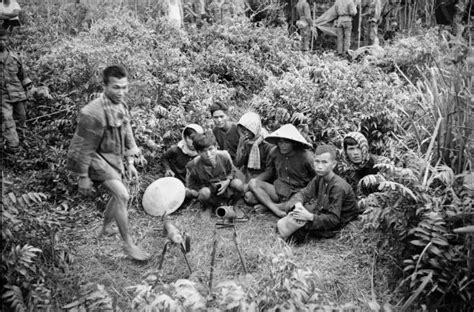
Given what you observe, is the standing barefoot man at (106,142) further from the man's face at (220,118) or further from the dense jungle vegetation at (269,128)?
the man's face at (220,118)

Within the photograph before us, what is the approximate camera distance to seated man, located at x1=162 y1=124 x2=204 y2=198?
596 cm

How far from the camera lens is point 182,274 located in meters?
4.34

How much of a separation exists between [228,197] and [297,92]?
6.50 ft

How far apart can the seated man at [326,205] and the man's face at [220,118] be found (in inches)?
60.6

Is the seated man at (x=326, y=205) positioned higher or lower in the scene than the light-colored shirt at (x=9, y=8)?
lower

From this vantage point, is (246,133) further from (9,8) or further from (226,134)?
(9,8)

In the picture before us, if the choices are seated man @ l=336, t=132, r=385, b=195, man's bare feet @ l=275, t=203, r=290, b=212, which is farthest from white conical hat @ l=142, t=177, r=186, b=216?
seated man @ l=336, t=132, r=385, b=195

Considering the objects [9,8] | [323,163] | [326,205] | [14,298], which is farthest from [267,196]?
[9,8]

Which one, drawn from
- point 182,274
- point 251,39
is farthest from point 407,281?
point 251,39

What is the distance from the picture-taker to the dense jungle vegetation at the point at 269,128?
12.0 ft

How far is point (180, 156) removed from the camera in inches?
240

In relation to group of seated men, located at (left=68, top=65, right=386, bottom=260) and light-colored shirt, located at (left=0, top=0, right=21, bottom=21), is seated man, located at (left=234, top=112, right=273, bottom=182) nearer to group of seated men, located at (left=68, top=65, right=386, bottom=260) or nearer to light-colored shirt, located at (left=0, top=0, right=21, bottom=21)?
group of seated men, located at (left=68, top=65, right=386, bottom=260)

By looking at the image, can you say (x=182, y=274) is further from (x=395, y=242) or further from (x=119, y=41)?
(x=119, y=41)

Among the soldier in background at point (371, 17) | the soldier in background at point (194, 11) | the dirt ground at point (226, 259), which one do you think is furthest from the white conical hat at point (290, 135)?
the soldier in background at point (371, 17)
